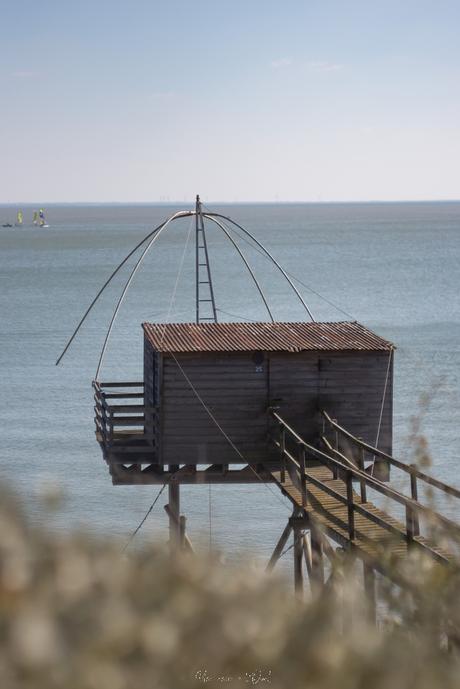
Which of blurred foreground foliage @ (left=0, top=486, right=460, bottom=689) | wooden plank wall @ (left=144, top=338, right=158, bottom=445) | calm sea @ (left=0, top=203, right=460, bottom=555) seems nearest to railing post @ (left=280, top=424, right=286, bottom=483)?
wooden plank wall @ (left=144, top=338, right=158, bottom=445)

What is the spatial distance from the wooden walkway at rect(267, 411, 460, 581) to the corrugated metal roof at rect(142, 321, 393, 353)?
114 cm

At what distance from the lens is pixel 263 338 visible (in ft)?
60.4

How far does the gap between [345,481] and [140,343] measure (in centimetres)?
3498

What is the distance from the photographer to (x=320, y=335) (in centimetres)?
1877

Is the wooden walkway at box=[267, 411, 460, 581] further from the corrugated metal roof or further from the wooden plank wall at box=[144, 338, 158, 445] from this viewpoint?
the wooden plank wall at box=[144, 338, 158, 445]

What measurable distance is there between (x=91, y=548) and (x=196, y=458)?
15296 millimetres

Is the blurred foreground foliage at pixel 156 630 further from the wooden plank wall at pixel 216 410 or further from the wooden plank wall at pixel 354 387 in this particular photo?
the wooden plank wall at pixel 354 387

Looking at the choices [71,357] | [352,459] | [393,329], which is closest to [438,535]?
[352,459]

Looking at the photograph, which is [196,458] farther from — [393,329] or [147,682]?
[393,329]

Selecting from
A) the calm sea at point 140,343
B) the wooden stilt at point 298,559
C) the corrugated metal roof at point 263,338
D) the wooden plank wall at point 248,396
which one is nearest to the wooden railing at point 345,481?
the wooden plank wall at point 248,396

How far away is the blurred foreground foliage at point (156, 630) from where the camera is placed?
2305 mm

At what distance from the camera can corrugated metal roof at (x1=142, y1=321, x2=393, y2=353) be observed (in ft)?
58.2

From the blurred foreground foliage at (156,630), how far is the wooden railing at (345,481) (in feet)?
17.9

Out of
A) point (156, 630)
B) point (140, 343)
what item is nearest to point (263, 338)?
point (156, 630)
